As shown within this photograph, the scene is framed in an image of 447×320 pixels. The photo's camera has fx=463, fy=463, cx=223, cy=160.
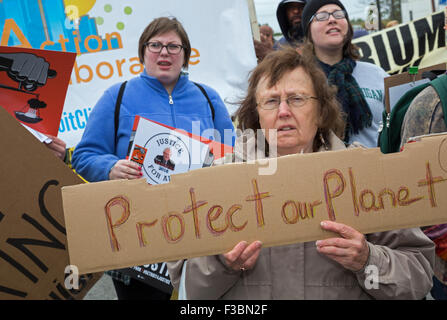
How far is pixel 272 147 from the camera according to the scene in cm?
166

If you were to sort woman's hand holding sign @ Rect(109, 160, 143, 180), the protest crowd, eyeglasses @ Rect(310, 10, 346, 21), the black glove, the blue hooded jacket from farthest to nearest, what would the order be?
1. eyeglasses @ Rect(310, 10, 346, 21)
2. the blue hooded jacket
3. woman's hand holding sign @ Rect(109, 160, 143, 180)
4. the black glove
5. the protest crowd

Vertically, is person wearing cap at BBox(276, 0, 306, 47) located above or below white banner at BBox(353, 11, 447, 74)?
above

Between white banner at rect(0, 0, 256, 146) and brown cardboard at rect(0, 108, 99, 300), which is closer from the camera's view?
brown cardboard at rect(0, 108, 99, 300)

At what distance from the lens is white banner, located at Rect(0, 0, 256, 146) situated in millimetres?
3551

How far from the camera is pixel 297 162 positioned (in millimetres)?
1324

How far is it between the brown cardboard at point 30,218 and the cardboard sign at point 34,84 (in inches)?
17.1

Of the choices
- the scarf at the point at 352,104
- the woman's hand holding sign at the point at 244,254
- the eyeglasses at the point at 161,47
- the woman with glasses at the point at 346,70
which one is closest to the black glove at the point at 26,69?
the eyeglasses at the point at 161,47

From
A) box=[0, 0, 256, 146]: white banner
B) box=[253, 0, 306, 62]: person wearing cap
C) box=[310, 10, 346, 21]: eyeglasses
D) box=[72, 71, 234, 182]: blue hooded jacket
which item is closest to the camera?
box=[72, 71, 234, 182]: blue hooded jacket

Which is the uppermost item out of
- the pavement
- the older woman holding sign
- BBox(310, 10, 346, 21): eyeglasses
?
BBox(310, 10, 346, 21): eyeglasses

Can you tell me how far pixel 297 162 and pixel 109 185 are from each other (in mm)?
531

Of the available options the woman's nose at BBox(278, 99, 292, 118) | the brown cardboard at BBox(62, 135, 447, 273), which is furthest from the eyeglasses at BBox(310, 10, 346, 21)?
the brown cardboard at BBox(62, 135, 447, 273)

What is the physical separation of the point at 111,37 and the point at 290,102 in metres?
2.49

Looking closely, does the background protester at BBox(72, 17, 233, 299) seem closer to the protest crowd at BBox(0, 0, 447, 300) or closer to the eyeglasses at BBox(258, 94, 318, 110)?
the protest crowd at BBox(0, 0, 447, 300)

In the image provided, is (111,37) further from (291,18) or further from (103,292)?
(103,292)
